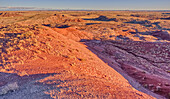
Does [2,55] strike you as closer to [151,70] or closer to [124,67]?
[124,67]

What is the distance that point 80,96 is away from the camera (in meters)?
4.78

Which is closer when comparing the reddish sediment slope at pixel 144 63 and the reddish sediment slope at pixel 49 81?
the reddish sediment slope at pixel 49 81

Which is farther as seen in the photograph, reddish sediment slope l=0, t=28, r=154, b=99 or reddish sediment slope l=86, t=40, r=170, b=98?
reddish sediment slope l=86, t=40, r=170, b=98

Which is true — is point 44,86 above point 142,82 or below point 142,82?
above

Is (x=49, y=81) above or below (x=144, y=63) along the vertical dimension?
above

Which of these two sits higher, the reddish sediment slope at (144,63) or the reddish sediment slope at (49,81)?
the reddish sediment slope at (49,81)

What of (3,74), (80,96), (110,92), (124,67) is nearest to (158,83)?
(124,67)

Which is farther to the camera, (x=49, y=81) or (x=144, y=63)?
(x=144, y=63)

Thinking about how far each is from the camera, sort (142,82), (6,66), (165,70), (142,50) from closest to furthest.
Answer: (6,66) < (142,82) < (165,70) < (142,50)

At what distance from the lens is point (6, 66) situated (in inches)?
295

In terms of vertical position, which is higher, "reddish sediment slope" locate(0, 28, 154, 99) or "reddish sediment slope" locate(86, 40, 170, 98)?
"reddish sediment slope" locate(0, 28, 154, 99)

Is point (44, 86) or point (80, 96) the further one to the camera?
point (44, 86)

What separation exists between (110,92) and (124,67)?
313 inches

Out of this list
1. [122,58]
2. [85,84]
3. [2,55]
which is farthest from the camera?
[122,58]
